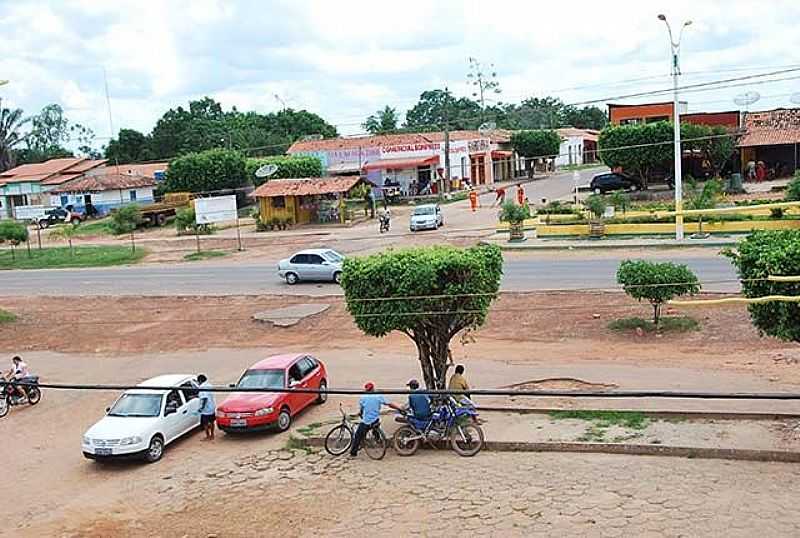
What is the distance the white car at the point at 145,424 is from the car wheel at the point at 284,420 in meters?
1.95

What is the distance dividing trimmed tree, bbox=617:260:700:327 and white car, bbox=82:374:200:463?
11.5 metres

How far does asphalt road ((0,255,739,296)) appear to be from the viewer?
30.2 m

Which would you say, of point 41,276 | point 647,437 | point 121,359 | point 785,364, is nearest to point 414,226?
point 41,276

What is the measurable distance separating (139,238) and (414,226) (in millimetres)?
19544

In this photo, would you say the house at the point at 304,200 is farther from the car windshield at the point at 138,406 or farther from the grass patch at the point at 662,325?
the car windshield at the point at 138,406

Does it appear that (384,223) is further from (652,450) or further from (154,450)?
(652,450)

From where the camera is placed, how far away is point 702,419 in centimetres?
1673

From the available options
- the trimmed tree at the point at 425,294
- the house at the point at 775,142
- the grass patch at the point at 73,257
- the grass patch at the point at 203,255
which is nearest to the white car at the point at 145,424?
the trimmed tree at the point at 425,294

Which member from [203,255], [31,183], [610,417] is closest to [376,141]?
[203,255]

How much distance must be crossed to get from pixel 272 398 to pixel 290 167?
48104 mm

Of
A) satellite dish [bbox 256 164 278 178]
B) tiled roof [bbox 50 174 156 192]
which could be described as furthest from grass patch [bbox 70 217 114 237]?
satellite dish [bbox 256 164 278 178]

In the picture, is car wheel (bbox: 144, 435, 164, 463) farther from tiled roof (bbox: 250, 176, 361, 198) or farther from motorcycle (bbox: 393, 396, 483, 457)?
tiled roof (bbox: 250, 176, 361, 198)

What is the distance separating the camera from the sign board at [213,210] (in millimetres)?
48875

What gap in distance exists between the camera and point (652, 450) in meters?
15.2
